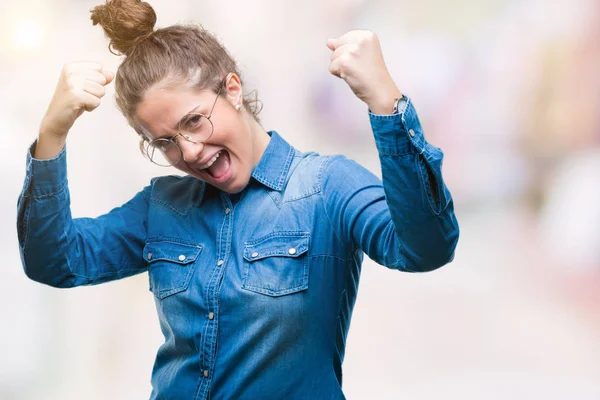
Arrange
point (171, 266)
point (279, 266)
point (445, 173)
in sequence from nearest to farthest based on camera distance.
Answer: point (279, 266) < point (171, 266) < point (445, 173)

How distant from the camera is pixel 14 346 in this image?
2.46m

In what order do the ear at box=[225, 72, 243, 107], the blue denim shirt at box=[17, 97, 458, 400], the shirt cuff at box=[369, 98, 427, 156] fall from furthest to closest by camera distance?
the ear at box=[225, 72, 243, 107] → the blue denim shirt at box=[17, 97, 458, 400] → the shirt cuff at box=[369, 98, 427, 156]

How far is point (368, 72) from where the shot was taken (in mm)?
1059

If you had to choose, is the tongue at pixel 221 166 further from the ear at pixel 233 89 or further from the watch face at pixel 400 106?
the watch face at pixel 400 106

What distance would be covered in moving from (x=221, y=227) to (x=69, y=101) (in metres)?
0.34

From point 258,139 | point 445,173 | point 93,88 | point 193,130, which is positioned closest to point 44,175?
point 93,88

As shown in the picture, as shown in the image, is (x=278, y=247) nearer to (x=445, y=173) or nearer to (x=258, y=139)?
(x=258, y=139)

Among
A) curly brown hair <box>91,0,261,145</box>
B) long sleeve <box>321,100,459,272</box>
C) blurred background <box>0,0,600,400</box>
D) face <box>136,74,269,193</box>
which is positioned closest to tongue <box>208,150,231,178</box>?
face <box>136,74,269,193</box>

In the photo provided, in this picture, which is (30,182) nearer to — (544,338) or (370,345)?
(370,345)

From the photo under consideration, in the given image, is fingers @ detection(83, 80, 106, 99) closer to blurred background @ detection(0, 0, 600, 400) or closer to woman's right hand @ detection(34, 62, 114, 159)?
woman's right hand @ detection(34, 62, 114, 159)

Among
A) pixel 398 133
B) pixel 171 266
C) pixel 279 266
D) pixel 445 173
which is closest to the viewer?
pixel 398 133

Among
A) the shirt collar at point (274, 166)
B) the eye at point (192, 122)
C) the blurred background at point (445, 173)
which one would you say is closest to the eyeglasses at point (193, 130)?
the eye at point (192, 122)

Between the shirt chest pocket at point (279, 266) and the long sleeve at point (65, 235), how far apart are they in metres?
0.32

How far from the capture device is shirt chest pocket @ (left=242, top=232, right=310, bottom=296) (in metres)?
1.30
